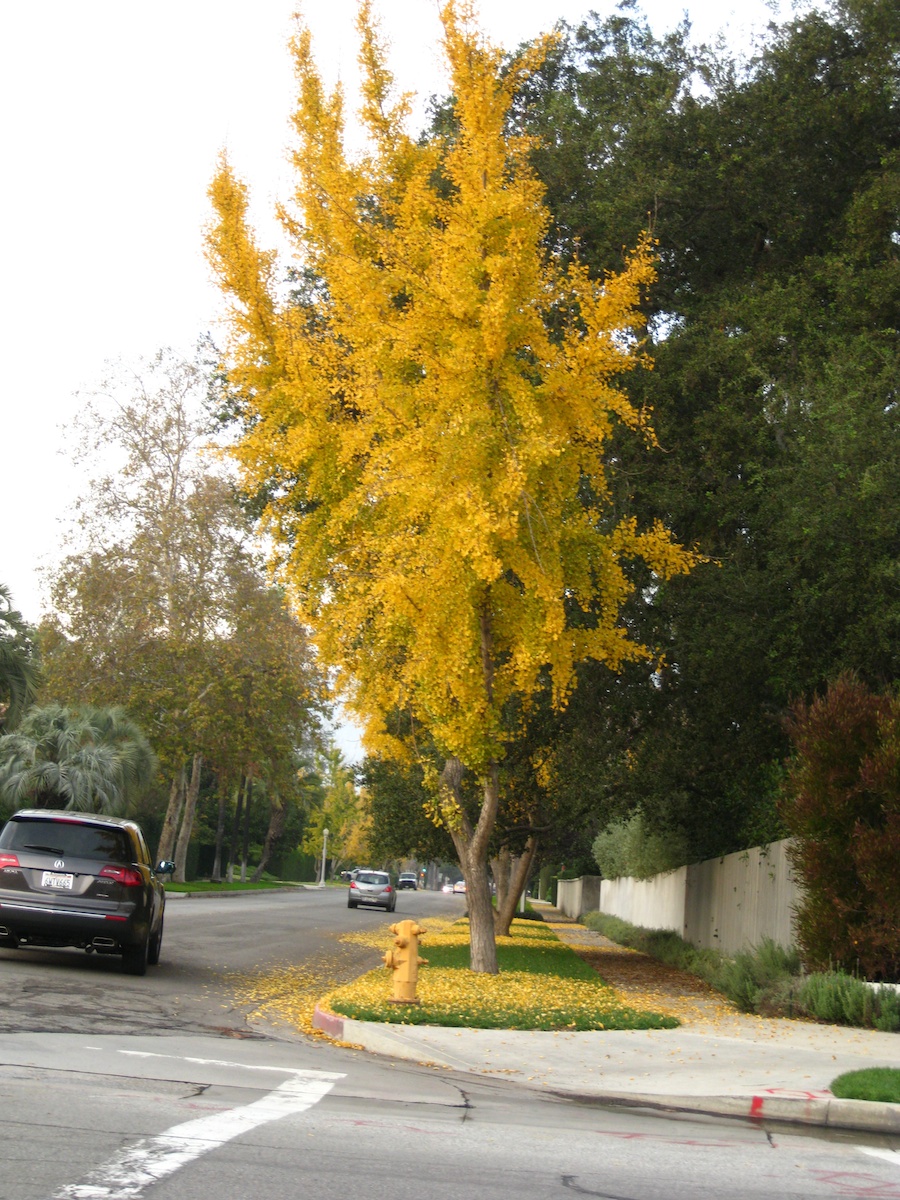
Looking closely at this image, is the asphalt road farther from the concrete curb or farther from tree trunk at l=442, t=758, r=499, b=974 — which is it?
tree trunk at l=442, t=758, r=499, b=974

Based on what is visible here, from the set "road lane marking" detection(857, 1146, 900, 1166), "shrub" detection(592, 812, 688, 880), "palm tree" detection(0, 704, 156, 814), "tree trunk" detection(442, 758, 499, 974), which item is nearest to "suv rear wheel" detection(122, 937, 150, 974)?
"tree trunk" detection(442, 758, 499, 974)

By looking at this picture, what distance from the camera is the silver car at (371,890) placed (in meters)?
48.2

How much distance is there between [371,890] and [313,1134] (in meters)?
42.7

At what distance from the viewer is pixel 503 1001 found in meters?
13.4

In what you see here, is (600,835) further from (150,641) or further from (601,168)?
(601,168)

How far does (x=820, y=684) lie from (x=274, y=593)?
1131 inches

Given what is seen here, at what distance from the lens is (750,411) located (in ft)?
62.6

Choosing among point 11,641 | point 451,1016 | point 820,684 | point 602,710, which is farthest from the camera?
point 11,641

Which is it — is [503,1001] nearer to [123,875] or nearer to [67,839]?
[123,875]

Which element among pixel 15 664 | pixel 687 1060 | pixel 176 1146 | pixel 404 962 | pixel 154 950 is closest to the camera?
pixel 176 1146

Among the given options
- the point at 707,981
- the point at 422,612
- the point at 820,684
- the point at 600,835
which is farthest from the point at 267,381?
the point at 600,835

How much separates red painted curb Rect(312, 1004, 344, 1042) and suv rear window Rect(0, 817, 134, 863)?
11.1 feet

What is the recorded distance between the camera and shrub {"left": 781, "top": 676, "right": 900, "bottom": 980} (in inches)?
543

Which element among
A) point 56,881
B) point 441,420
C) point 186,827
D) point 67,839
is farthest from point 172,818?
point 441,420
